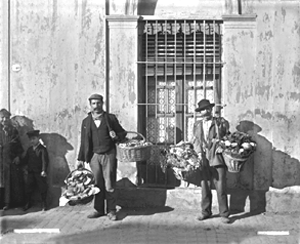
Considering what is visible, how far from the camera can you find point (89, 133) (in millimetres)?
7348

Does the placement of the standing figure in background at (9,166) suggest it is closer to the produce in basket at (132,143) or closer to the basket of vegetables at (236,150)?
the produce in basket at (132,143)

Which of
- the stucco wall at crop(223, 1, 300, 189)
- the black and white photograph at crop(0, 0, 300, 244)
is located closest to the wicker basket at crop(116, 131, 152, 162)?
the black and white photograph at crop(0, 0, 300, 244)

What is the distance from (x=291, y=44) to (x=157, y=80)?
2.39 m

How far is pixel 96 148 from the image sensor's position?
7.36 m

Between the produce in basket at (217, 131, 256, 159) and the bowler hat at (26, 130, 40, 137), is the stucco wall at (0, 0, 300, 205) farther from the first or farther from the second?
the produce in basket at (217, 131, 256, 159)

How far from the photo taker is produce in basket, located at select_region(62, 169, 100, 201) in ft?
23.2

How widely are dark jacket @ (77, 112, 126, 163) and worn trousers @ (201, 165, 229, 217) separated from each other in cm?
151

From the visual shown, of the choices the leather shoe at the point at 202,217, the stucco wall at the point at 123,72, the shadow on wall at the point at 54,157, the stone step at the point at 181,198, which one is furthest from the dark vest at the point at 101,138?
the leather shoe at the point at 202,217

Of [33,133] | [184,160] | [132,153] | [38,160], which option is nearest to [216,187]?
[184,160]

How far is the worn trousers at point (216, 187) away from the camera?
7.23 m

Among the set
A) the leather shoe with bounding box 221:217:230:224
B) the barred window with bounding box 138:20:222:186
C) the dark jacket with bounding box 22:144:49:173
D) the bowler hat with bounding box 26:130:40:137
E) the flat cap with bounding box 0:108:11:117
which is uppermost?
the barred window with bounding box 138:20:222:186

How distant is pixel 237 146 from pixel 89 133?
7.70 ft

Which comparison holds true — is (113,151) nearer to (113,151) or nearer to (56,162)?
(113,151)

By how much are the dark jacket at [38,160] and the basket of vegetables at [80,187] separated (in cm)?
87
